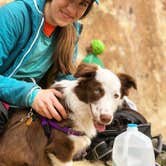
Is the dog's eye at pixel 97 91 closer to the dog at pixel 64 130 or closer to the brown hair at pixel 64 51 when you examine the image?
the dog at pixel 64 130

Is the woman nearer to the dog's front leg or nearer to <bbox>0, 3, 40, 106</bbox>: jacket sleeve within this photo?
<bbox>0, 3, 40, 106</bbox>: jacket sleeve

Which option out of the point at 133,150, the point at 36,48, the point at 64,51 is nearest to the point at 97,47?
the point at 64,51

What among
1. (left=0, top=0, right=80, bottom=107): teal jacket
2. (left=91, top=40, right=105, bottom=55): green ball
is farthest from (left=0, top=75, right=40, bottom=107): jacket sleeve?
(left=91, top=40, right=105, bottom=55): green ball

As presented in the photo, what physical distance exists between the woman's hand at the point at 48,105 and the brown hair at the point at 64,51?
0.41m

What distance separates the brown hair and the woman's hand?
41cm

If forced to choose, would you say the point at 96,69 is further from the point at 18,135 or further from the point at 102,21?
the point at 102,21

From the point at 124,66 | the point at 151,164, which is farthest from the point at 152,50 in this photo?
the point at 151,164

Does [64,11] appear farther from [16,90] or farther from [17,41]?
[16,90]

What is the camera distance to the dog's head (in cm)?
224

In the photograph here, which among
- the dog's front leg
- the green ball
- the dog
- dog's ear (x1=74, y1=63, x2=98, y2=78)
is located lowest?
the green ball

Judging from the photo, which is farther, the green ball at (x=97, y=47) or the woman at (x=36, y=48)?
the green ball at (x=97, y=47)

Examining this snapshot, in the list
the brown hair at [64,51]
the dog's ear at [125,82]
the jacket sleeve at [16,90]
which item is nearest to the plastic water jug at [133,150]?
the dog's ear at [125,82]

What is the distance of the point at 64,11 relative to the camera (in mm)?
2574

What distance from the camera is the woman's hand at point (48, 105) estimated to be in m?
2.31
